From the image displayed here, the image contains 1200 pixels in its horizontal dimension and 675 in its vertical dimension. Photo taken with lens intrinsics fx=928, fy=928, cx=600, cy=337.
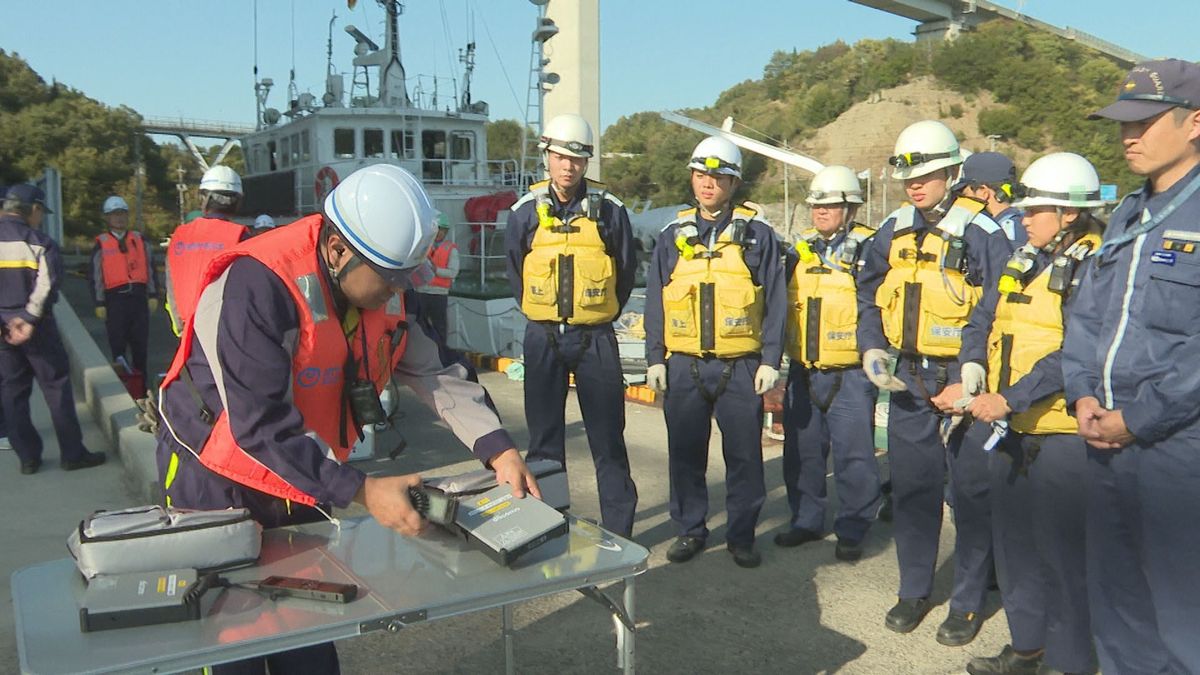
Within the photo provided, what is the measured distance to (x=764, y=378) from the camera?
15.6ft

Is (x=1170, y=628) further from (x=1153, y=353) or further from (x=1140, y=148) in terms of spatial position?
(x=1140, y=148)

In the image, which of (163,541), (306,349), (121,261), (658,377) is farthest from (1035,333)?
(121,261)

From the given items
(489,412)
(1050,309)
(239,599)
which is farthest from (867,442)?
(239,599)

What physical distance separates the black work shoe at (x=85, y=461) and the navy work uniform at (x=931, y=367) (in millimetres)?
5654

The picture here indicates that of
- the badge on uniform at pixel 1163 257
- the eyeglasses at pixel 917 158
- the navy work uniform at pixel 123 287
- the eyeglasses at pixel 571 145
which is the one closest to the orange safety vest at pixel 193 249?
the eyeglasses at pixel 571 145

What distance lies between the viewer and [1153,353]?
2709 millimetres

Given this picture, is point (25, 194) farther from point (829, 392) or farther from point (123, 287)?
point (829, 392)

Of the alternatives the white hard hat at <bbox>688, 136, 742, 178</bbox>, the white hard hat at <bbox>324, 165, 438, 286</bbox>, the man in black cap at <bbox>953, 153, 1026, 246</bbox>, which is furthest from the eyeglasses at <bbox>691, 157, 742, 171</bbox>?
the white hard hat at <bbox>324, 165, 438, 286</bbox>

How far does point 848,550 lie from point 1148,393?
99.7 inches

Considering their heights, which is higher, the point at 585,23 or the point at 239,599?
the point at 585,23

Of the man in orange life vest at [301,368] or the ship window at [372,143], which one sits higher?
the ship window at [372,143]

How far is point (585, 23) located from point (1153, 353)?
11.5m

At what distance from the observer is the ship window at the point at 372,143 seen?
1706cm

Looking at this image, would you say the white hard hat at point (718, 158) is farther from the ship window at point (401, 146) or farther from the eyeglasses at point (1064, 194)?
the ship window at point (401, 146)
